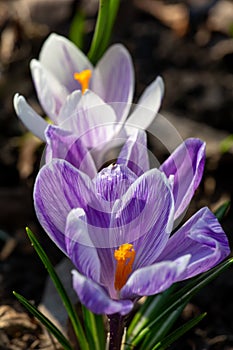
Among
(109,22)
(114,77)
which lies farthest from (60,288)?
(109,22)

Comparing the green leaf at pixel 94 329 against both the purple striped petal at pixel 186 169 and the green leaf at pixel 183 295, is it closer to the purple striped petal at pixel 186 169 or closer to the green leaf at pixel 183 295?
the green leaf at pixel 183 295

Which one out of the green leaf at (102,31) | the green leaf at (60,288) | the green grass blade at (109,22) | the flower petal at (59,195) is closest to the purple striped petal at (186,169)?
the flower petal at (59,195)

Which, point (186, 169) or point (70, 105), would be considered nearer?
point (186, 169)

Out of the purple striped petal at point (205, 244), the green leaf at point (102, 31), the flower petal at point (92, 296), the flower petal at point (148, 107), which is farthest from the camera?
the green leaf at point (102, 31)

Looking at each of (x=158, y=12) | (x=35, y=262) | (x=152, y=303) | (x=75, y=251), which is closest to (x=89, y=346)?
(x=152, y=303)

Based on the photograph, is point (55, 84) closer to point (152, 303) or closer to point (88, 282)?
point (152, 303)

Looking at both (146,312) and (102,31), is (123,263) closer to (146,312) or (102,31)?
(146,312)

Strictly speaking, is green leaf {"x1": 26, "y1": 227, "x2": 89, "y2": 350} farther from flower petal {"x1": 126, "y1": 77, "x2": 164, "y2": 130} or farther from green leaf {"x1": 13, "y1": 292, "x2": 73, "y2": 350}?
flower petal {"x1": 126, "y1": 77, "x2": 164, "y2": 130}
